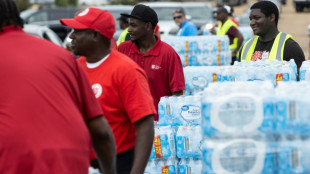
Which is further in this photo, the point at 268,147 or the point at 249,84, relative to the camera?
the point at 249,84

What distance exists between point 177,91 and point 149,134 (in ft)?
8.95

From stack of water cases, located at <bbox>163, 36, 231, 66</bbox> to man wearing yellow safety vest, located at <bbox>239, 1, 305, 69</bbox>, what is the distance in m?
4.50

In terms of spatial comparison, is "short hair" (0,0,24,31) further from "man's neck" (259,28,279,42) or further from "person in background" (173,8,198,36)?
"person in background" (173,8,198,36)

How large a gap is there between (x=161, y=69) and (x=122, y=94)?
2.78 meters

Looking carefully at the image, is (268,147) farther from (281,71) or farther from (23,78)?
(281,71)

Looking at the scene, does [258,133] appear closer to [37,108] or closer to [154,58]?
[37,108]

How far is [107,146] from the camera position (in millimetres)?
4277

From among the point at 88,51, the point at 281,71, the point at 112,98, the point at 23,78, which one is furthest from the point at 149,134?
the point at 281,71

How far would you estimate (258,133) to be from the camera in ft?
14.0

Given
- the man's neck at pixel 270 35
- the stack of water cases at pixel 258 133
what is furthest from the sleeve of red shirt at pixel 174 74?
the stack of water cases at pixel 258 133

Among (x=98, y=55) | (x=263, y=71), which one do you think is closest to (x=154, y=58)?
(x=263, y=71)

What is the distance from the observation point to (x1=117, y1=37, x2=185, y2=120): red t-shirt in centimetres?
751

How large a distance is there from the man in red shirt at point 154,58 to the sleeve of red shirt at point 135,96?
107 inches

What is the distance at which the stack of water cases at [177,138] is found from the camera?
22.1 feet
